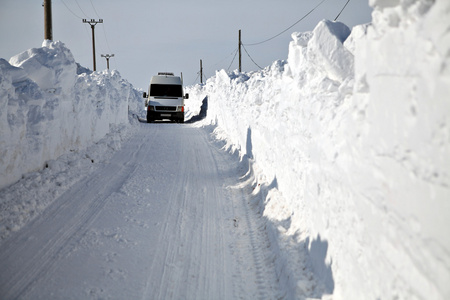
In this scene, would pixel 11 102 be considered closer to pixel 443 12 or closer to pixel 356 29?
pixel 356 29

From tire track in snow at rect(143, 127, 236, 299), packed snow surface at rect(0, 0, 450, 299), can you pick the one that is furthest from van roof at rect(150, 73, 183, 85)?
tire track in snow at rect(143, 127, 236, 299)

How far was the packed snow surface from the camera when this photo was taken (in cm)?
213

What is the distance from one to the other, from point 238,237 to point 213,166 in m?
5.20

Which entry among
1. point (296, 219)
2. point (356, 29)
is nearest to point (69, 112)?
point (296, 219)

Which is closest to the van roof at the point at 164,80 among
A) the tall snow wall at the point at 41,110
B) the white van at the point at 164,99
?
the white van at the point at 164,99

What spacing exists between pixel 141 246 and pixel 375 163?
355cm

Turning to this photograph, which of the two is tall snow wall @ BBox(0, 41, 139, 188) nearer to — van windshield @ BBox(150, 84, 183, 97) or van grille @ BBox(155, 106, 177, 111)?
van grille @ BBox(155, 106, 177, 111)

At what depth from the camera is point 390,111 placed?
2.46 m

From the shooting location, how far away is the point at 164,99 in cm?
2475

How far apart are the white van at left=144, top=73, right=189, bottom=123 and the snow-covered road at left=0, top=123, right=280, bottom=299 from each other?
1619 cm

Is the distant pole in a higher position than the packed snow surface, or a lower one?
higher

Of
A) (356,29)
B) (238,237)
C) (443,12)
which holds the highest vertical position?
(356,29)

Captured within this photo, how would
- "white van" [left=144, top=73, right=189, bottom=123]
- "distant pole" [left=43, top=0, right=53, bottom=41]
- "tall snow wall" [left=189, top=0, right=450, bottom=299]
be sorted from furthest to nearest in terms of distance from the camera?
"white van" [left=144, top=73, right=189, bottom=123] < "distant pole" [left=43, top=0, right=53, bottom=41] < "tall snow wall" [left=189, top=0, right=450, bottom=299]

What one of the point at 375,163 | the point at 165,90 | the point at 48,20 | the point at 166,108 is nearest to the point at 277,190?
the point at 375,163
